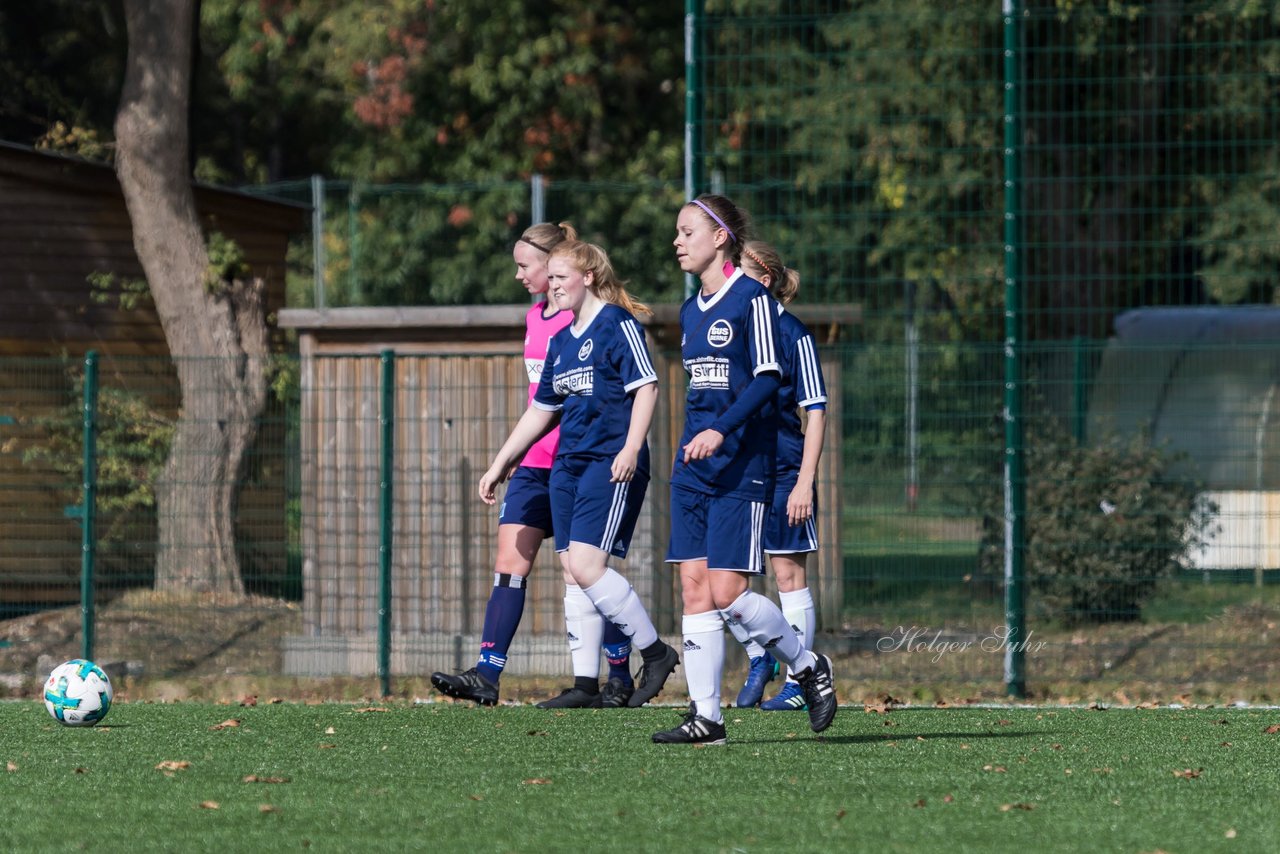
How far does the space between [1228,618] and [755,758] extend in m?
6.56

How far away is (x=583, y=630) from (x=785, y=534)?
1.05 m

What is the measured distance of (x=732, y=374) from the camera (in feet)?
23.5

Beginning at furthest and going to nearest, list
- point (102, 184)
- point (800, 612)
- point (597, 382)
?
point (102, 184) → point (800, 612) → point (597, 382)

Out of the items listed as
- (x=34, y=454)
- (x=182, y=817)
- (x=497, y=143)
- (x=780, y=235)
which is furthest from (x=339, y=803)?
(x=497, y=143)

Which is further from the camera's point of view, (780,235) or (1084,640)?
(780,235)

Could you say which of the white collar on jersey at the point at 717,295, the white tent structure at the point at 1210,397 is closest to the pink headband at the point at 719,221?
the white collar on jersey at the point at 717,295

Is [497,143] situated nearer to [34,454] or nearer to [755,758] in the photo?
[34,454]

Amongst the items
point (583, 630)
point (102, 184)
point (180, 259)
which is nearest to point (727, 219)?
point (583, 630)

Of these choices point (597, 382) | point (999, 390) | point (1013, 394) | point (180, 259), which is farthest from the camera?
point (180, 259)

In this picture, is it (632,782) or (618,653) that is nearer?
(632,782)

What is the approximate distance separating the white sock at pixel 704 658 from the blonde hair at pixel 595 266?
1627mm

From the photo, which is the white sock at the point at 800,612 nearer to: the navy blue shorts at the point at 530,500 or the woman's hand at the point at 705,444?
the navy blue shorts at the point at 530,500

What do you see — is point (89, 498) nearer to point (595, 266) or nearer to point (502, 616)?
point (502, 616)

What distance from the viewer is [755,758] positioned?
699cm
